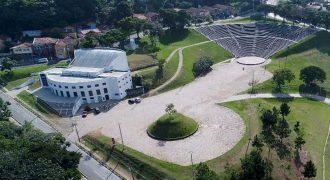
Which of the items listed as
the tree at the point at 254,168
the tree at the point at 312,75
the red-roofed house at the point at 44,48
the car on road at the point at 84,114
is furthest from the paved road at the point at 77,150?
the tree at the point at 312,75

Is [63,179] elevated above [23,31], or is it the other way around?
[23,31]

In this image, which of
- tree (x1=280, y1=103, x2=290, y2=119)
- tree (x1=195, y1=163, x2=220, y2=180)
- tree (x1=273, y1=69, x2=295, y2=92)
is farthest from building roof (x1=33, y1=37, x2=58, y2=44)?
tree (x1=195, y1=163, x2=220, y2=180)

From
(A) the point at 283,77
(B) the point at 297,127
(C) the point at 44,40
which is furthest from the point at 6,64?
(B) the point at 297,127

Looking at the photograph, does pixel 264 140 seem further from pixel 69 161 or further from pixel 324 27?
pixel 324 27

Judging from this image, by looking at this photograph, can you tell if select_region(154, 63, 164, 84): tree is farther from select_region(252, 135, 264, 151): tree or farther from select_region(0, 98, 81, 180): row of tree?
select_region(252, 135, 264, 151): tree

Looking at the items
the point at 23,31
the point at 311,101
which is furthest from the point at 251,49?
the point at 23,31

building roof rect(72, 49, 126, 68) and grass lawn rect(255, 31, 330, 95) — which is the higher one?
building roof rect(72, 49, 126, 68)

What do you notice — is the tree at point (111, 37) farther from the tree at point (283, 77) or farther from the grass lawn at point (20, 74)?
the tree at point (283, 77)
